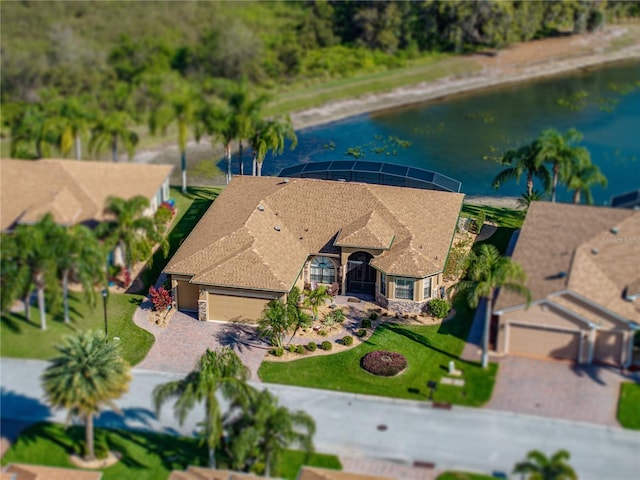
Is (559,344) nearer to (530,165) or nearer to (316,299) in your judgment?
(530,165)

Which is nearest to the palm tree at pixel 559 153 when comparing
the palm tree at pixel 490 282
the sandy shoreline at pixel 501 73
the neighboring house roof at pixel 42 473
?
the palm tree at pixel 490 282

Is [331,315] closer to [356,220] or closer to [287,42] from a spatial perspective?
[356,220]

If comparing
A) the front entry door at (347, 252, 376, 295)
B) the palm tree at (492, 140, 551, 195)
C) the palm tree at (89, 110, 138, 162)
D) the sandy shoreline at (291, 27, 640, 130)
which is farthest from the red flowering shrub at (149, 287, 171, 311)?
the sandy shoreline at (291, 27, 640, 130)

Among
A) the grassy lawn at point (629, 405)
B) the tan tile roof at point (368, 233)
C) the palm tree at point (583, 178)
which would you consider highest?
the palm tree at point (583, 178)

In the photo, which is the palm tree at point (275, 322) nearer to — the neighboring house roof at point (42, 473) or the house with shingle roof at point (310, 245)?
the house with shingle roof at point (310, 245)

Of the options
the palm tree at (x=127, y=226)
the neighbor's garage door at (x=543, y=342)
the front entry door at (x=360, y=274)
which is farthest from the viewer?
the front entry door at (x=360, y=274)
